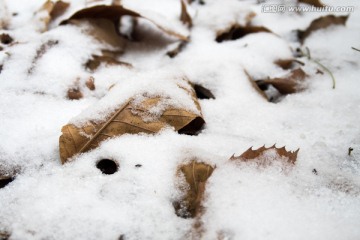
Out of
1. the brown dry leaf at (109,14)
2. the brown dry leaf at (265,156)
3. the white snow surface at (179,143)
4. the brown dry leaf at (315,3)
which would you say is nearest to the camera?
the white snow surface at (179,143)

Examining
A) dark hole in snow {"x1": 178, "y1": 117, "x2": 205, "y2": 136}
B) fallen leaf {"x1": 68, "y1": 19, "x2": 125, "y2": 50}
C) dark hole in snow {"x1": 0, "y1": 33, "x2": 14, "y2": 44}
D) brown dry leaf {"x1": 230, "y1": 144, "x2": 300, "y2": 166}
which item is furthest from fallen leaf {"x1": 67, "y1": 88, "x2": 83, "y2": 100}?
brown dry leaf {"x1": 230, "y1": 144, "x2": 300, "y2": 166}

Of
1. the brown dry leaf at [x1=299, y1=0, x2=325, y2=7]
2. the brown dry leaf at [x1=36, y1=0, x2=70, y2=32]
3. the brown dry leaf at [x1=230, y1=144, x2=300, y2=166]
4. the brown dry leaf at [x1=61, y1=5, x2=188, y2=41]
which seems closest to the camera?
the brown dry leaf at [x1=230, y1=144, x2=300, y2=166]

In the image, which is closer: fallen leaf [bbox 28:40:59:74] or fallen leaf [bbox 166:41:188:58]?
fallen leaf [bbox 28:40:59:74]

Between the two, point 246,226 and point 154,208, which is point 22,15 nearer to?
point 154,208

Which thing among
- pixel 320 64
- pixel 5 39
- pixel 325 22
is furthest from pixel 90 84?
pixel 325 22

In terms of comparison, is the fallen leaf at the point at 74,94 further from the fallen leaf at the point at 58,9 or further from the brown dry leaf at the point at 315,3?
the brown dry leaf at the point at 315,3

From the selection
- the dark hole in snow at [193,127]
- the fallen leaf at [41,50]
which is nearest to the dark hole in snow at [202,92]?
the dark hole in snow at [193,127]

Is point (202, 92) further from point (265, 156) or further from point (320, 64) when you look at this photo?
point (320, 64)

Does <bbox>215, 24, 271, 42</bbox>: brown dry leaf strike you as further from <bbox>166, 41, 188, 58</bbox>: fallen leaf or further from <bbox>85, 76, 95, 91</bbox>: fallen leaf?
<bbox>85, 76, 95, 91</bbox>: fallen leaf
